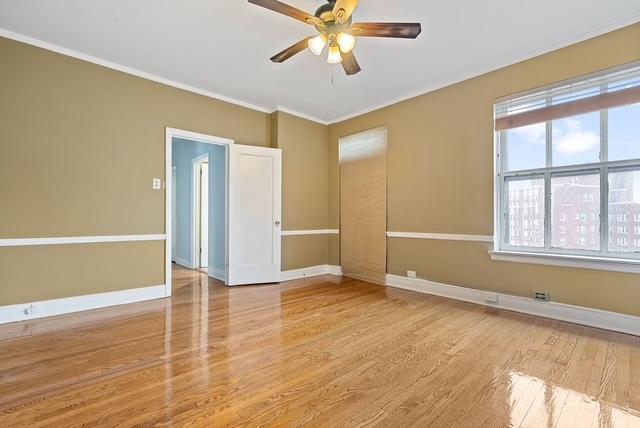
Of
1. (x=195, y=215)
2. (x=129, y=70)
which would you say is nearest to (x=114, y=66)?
(x=129, y=70)

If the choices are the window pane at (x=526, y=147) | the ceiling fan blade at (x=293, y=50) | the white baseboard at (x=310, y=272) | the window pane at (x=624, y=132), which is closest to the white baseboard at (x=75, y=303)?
the white baseboard at (x=310, y=272)

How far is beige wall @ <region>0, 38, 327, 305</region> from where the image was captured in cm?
283

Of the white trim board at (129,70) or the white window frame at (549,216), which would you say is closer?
the white window frame at (549,216)

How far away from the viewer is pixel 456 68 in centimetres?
344

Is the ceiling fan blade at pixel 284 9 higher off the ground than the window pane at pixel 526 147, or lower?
higher

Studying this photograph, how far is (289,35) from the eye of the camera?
9.26ft

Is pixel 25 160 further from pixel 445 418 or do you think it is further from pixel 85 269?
pixel 445 418

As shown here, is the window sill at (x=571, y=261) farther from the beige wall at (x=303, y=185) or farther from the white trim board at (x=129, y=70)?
the white trim board at (x=129, y=70)

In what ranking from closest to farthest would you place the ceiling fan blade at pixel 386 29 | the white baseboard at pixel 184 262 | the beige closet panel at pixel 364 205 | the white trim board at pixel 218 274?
1. the ceiling fan blade at pixel 386 29
2. the beige closet panel at pixel 364 205
3. the white trim board at pixel 218 274
4. the white baseboard at pixel 184 262

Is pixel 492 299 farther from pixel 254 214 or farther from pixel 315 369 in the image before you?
pixel 254 214

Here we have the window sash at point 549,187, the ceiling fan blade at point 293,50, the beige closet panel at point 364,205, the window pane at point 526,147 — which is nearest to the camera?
the ceiling fan blade at point 293,50

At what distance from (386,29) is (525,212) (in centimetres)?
251

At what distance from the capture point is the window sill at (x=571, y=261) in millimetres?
2566

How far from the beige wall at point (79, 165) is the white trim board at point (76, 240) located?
0.15 feet
